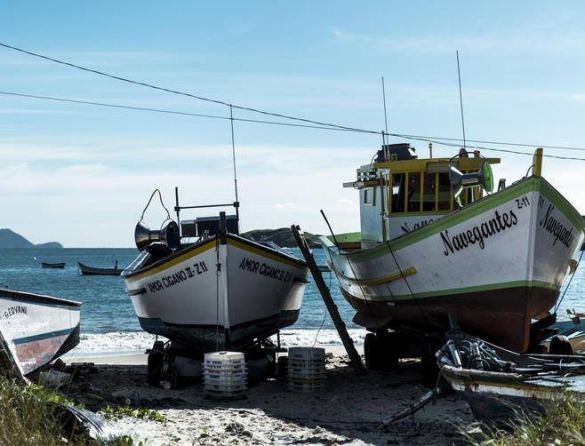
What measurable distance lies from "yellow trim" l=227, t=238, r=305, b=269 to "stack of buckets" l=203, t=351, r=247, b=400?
1970 millimetres

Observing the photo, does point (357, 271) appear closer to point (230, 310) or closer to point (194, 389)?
point (230, 310)

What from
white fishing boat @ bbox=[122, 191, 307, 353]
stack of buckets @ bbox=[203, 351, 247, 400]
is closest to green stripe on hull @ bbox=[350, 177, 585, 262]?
white fishing boat @ bbox=[122, 191, 307, 353]

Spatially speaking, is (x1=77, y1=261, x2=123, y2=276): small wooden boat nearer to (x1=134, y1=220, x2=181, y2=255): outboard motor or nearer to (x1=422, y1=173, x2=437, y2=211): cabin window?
(x1=134, y1=220, x2=181, y2=255): outboard motor

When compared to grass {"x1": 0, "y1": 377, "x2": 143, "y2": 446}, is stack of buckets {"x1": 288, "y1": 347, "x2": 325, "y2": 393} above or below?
below

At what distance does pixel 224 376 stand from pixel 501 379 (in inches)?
197

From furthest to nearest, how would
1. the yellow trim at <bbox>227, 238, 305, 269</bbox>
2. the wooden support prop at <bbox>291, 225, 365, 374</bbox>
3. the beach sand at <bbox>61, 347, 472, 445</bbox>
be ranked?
the wooden support prop at <bbox>291, 225, 365, 374</bbox> < the yellow trim at <bbox>227, 238, 305, 269</bbox> < the beach sand at <bbox>61, 347, 472, 445</bbox>

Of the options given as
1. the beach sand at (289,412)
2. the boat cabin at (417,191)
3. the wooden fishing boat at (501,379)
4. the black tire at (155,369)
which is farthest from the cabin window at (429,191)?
the black tire at (155,369)

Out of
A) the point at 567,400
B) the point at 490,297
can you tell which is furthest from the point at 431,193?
the point at 567,400

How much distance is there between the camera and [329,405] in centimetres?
1137

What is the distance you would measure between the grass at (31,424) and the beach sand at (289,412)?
0.71 meters

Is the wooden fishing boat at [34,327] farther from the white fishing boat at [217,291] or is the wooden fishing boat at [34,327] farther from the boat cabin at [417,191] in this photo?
the boat cabin at [417,191]

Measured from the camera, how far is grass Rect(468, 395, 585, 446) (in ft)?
19.7

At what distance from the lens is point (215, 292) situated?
519 inches

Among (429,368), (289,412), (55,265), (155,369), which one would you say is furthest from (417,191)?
(55,265)
